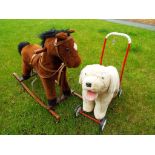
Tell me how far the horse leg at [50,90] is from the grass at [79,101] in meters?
0.11

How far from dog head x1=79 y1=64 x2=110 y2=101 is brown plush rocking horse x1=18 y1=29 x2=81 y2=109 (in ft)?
0.81

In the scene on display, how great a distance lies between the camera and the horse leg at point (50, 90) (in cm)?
267

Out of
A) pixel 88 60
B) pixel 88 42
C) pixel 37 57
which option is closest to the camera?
pixel 37 57

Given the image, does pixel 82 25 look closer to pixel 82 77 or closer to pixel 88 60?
pixel 88 60

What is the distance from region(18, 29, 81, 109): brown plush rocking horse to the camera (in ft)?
7.69

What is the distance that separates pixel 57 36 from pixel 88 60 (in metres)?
1.96

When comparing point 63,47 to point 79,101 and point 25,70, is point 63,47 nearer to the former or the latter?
point 79,101

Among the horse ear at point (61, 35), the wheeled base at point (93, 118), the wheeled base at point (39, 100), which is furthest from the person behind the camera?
the wheeled base at point (39, 100)

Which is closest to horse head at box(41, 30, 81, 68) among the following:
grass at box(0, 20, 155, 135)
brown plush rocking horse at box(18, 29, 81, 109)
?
brown plush rocking horse at box(18, 29, 81, 109)

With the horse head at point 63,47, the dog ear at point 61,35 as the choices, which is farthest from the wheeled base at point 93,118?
the dog ear at point 61,35

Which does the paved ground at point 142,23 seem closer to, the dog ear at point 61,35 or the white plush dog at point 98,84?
the white plush dog at point 98,84

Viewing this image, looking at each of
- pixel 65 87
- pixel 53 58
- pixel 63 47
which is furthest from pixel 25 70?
pixel 63 47

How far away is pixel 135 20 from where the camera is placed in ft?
24.7

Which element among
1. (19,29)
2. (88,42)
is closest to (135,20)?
(88,42)
